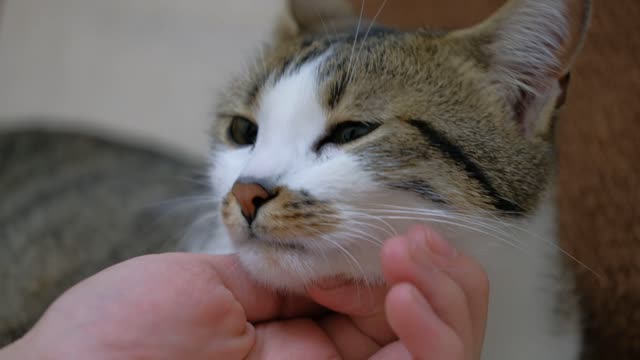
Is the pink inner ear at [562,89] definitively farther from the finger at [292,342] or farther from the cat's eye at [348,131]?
the finger at [292,342]

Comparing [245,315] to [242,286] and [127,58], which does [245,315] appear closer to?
[242,286]

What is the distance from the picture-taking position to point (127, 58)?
1.85m

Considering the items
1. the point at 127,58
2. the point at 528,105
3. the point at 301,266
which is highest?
the point at 528,105

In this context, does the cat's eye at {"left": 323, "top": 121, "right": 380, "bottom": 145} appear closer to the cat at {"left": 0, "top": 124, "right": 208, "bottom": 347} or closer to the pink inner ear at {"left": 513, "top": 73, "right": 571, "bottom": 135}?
the pink inner ear at {"left": 513, "top": 73, "right": 571, "bottom": 135}

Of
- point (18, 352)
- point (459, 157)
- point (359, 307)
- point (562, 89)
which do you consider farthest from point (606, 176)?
point (18, 352)

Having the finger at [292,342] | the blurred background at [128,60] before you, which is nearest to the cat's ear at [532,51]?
the finger at [292,342]

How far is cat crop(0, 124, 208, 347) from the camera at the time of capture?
1165 mm

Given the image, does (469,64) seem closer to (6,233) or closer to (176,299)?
(176,299)

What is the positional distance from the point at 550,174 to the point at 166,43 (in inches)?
50.3

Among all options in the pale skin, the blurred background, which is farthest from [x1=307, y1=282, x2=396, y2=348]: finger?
the blurred background

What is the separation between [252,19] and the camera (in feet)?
5.74

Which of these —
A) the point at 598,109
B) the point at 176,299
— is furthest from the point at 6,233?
the point at 598,109

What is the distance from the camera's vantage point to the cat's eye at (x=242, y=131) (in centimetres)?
83

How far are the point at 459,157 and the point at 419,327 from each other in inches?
8.4
